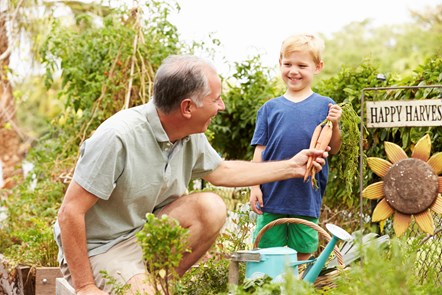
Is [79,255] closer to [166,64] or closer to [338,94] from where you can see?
[166,64]

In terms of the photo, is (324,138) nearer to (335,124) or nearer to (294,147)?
(335,124)

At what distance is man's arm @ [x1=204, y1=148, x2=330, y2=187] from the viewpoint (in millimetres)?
3145

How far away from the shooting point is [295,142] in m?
3.52

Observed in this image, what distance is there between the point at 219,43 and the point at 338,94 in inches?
53.8

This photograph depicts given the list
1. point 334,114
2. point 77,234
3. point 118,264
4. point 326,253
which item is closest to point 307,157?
point 334,114

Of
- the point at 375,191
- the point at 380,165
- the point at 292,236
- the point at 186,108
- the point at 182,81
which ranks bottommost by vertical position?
the point at 292,236

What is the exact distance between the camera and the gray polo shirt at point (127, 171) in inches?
110

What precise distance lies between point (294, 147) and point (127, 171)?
95 cm

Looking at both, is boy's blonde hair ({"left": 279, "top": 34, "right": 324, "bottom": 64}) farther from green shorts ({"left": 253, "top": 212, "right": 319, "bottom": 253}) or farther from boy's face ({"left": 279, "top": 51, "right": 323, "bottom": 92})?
green shorts ({"left": 253, "top": 212, "right": 319, "bottom": 253})

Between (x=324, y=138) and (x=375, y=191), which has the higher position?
(x=324, y=138)

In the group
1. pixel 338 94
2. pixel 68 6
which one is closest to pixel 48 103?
pixel 68 6

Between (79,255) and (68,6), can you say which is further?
(68,6)

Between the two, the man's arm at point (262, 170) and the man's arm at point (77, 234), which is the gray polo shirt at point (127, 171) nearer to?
the man's arm at point (77, 234)

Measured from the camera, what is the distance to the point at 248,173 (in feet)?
10.6
